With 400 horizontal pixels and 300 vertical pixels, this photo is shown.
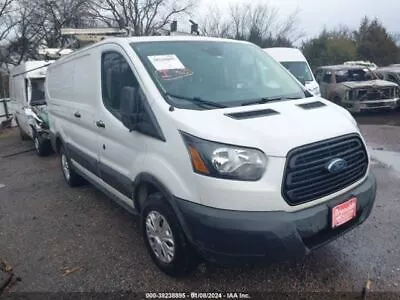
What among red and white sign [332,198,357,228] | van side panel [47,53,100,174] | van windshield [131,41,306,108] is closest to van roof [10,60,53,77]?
van side panel [47,53,100,174]

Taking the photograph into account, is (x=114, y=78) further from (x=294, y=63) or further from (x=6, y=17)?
(x=6, y=17)

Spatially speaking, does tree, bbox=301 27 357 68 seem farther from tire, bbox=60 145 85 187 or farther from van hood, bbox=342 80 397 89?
tire, bbox=60 145 85 187

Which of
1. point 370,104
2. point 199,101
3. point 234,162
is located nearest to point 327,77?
point 370,104

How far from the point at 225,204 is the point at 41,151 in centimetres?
699

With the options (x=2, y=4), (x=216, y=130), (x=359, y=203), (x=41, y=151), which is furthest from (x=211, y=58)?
(x=2, y=4)

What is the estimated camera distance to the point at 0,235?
4074mm

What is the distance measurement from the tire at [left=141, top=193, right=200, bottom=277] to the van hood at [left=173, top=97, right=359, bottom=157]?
69cm

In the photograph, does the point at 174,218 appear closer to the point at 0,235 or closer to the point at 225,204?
the point at 225,204

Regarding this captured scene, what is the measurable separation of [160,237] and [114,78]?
158cm

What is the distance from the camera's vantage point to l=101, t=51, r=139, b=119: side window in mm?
3238

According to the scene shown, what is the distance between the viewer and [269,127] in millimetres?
2502

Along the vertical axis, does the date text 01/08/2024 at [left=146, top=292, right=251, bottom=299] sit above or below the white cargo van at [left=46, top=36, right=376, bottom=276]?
below

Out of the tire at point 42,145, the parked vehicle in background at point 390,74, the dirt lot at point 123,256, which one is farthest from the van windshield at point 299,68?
the tire at point 42,145

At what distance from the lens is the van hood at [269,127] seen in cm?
238
